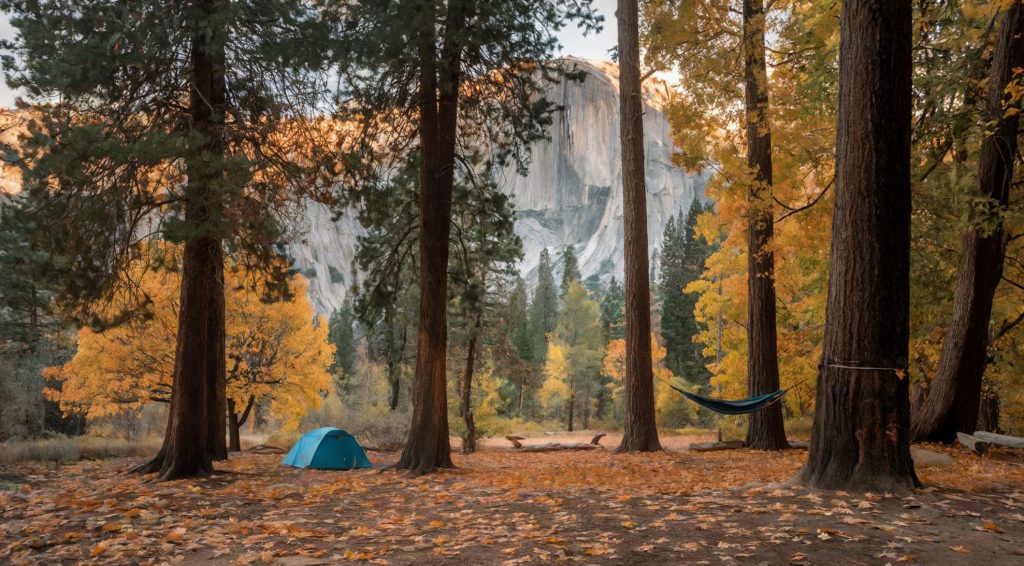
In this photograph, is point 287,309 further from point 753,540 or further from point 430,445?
point 753,540

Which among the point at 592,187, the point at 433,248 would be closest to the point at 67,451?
the point at 433,248

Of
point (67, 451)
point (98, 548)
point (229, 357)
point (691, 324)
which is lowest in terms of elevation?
point (67, 451)

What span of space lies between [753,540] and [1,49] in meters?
10.1

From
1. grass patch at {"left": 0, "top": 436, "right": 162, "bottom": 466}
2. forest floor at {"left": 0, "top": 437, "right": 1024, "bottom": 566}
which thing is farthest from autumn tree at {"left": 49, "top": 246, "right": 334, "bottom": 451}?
forest floor at {"left": 0, "top": 437, "right": 1024, "bottom": 566}

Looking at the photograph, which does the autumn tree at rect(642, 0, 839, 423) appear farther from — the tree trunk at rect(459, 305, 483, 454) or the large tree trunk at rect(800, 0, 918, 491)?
the tree trunk at rect(459, 305, 483, 454)

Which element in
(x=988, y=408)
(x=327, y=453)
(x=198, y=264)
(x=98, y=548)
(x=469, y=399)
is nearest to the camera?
(x=98, y=548)

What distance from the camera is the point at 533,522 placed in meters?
4.98

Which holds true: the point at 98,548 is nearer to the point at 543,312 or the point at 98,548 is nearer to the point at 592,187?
the point at 543,312

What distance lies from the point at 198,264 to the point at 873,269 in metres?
8.14

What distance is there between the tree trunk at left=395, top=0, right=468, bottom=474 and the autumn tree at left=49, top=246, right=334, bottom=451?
6.22 metres

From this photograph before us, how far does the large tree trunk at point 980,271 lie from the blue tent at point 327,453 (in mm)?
9205

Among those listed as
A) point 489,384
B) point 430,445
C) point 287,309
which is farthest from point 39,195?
point 489,384

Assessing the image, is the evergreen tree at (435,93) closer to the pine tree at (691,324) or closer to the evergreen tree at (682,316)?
the pine tree at (691,324)

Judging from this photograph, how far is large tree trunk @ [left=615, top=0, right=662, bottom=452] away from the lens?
39.6 feet
